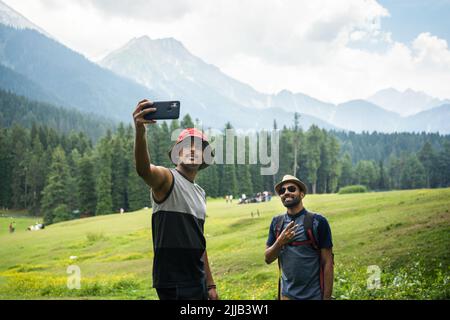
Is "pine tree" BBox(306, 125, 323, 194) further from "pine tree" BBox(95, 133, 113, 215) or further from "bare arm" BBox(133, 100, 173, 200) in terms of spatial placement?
"bare arm" BBox(133, 100, 173, 200)

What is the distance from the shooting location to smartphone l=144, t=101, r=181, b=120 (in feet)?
12.9

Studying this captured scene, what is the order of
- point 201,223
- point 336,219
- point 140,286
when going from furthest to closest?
1. point 336,219
2. point 140,286
3. point 201,223

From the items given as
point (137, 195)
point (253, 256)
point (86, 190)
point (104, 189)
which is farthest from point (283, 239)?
point (86, 190)

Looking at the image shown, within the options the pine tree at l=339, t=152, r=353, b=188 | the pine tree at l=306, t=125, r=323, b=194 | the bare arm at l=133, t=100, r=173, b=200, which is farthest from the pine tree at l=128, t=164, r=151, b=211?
the bare arm at l=133, t=100, r=173, b=200

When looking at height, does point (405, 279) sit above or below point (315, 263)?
below

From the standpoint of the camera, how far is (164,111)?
395 centimetres

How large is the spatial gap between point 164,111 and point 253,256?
60.0ft

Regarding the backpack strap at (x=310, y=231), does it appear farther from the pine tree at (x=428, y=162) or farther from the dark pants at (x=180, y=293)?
the pine tree at (x=428, y=162)

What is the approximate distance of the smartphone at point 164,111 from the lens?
393 cm

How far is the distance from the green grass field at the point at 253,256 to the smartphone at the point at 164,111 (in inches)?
394

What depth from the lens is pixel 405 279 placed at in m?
13.1
